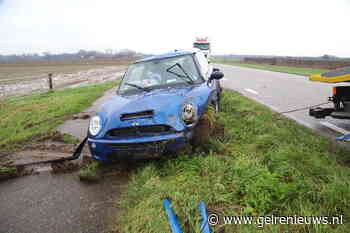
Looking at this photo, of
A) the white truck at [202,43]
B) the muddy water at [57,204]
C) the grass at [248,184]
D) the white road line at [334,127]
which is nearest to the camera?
the grass at [248,184]

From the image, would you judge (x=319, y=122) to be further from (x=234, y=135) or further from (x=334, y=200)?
(x=334, y=200)

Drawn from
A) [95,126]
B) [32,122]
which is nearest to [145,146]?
[95,126]

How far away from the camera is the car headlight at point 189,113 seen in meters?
2.93

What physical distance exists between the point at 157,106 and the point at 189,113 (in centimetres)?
44

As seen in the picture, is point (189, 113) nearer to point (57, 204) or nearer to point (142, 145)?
point (142, 145)

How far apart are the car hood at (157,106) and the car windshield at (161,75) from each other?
0.94ft

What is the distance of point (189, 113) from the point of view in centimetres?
297

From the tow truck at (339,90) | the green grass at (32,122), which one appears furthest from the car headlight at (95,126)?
the tow truck at (339,90)

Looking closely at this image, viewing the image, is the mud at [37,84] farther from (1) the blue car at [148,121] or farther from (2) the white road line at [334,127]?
(2) the white road line at [334,127]

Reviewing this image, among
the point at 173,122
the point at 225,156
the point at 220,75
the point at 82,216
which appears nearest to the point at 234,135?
the point at 225,156

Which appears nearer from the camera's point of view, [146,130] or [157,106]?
[146,130]

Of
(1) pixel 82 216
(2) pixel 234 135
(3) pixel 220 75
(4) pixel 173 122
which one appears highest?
(3) pixel 220 75

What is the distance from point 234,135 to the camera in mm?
3906

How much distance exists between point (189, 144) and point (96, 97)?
822 cm
